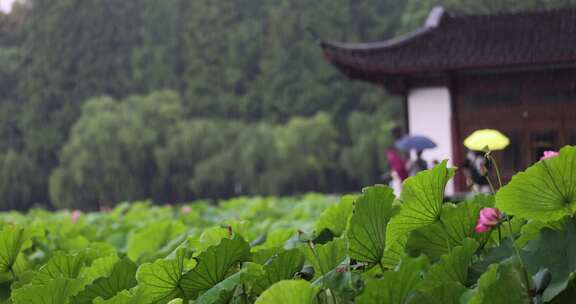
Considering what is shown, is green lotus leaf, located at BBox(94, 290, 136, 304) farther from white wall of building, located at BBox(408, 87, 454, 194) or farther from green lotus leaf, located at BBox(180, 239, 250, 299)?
white wall of building, located at BBox(408, 87, 454, 194)

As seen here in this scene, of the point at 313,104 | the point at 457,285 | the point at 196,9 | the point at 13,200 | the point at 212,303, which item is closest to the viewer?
the point at 457,285

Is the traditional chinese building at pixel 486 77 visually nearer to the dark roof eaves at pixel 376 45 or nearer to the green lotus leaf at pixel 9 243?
the dark roof eaves at pixel 376 45

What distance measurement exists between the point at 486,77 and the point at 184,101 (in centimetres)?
1889

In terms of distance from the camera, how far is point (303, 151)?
2123 cm

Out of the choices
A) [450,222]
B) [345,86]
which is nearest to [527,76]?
[450,222]

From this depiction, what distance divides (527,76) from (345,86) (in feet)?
55.6

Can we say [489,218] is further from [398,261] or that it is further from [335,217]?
[335,217]

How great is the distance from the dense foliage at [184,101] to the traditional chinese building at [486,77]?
10.3 m

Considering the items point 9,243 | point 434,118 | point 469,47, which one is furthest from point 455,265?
point 469,47

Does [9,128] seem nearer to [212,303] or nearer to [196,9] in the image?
[196,9]

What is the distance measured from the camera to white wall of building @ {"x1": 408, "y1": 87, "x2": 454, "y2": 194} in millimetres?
7375

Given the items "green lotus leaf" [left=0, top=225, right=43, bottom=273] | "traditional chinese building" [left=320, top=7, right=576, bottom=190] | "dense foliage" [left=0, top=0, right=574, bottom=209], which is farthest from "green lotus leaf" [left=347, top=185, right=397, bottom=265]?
"dense foliage" [left=0, top=0, right=574, bottom=209]

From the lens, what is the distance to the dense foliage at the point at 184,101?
20984mm

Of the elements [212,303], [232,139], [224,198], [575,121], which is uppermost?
[212,303]
